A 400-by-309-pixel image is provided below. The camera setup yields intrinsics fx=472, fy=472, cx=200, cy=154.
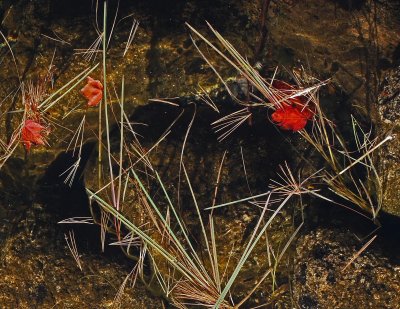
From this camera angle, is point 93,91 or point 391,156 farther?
point 93,91

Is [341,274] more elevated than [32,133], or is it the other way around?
[32,133]

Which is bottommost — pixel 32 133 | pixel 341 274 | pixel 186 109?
pixel 341 274

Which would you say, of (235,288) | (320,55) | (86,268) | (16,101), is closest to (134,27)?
(16,101)

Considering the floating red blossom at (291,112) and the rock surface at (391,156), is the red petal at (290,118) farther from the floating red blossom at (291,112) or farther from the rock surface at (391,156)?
the rock surface at (391,156)

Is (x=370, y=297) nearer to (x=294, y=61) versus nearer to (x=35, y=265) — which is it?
(x=294, y=61)

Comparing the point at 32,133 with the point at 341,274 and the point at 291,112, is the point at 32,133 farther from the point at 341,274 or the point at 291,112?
the point at 341,274

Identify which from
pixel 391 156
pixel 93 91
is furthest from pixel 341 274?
pixel 93 91

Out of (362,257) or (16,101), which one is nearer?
(362,257)

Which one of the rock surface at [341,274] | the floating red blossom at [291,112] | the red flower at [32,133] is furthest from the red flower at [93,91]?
the rock surface at [341,274]
